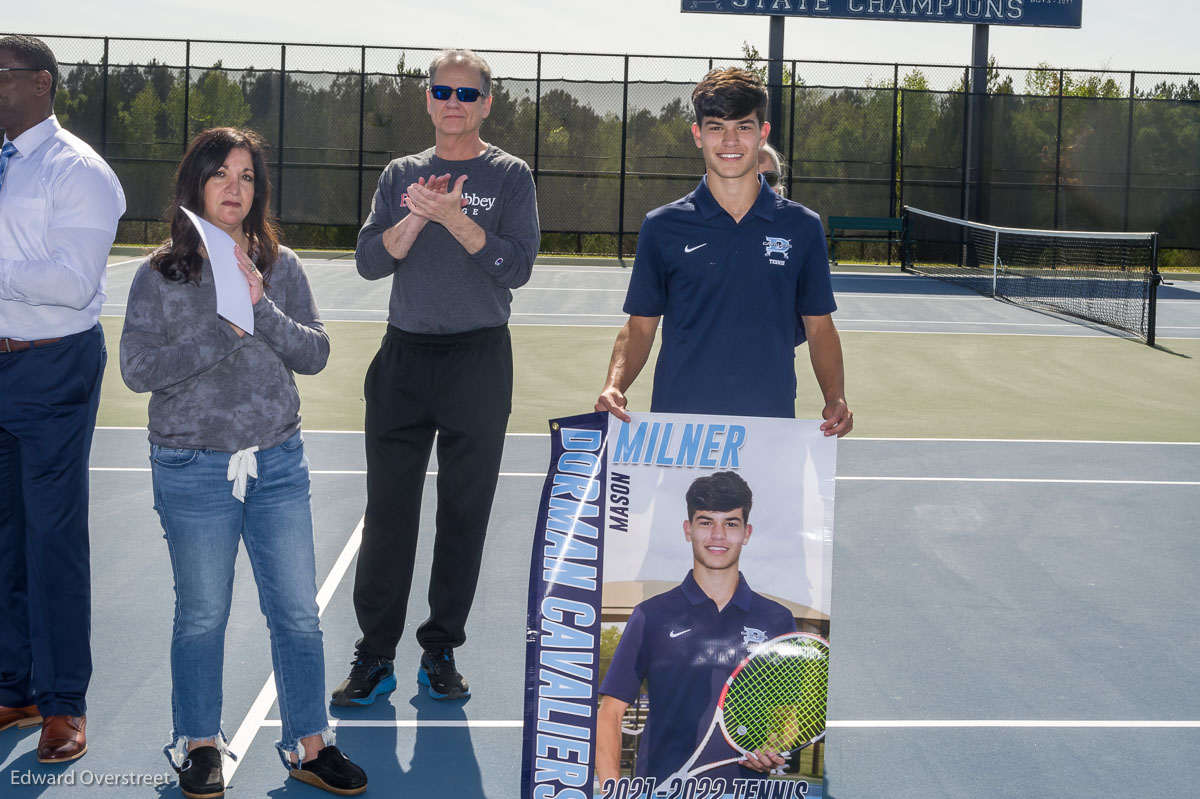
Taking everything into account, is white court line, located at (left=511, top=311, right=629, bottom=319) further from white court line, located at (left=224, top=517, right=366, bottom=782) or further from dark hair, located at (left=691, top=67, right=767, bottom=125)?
dark hair, located at (left=691, top=67, right=767, bottom=125)

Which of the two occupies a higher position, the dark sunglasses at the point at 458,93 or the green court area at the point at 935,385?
the dark sunglasses at the point at 458,93

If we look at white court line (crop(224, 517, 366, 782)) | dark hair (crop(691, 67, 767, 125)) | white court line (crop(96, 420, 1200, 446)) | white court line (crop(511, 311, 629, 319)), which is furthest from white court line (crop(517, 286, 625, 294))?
dark hair (crop(691, 67, 767, 125))

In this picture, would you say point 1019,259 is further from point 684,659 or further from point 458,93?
point 684,659

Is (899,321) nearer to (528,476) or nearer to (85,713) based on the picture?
(528,476)

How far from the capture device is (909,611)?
5.52 meters

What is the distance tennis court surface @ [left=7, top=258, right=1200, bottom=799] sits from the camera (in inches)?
157

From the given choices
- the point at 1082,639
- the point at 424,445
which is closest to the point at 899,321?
the point at 1082,639

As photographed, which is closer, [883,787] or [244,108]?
[883,787]

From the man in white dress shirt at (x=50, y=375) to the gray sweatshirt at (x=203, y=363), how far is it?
1.04 ft

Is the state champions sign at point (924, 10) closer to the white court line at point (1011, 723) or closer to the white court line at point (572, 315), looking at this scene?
the white court line at point (572, 315)

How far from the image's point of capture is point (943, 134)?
25234 mm

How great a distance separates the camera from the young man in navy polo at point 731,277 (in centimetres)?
373

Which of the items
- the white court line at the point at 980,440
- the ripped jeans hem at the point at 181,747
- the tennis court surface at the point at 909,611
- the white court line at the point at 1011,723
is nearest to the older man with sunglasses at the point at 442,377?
the tennis court surface at the point at 909,611

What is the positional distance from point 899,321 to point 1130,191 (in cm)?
1183
